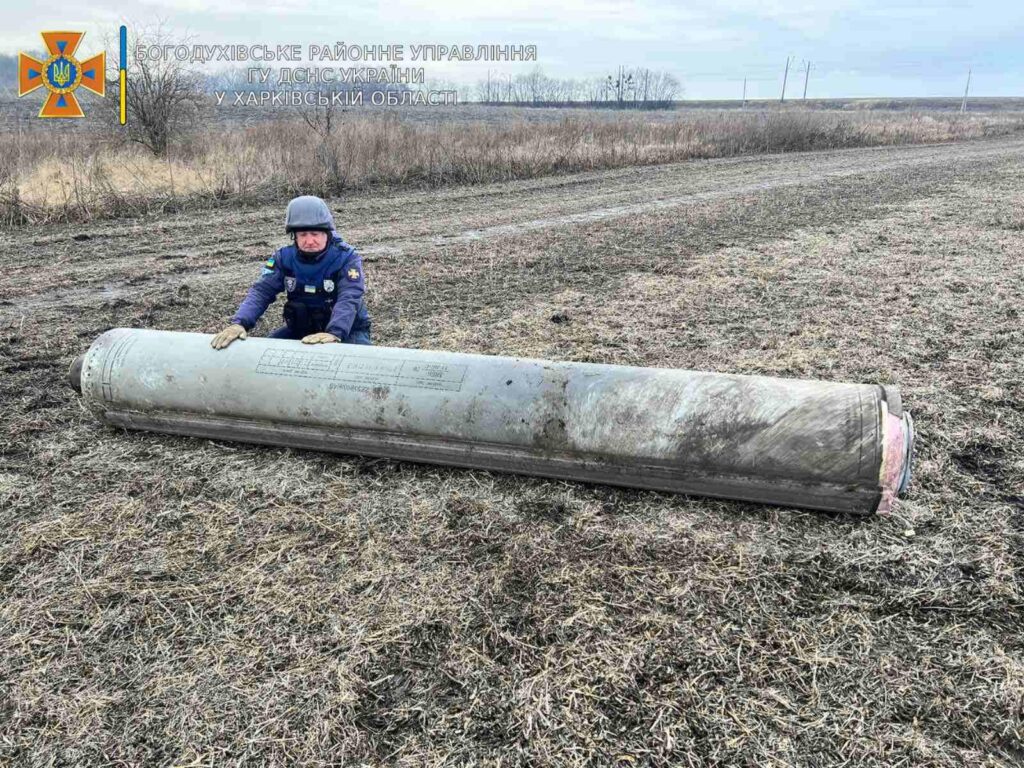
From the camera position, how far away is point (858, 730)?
6.62 ft

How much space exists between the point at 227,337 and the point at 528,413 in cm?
170

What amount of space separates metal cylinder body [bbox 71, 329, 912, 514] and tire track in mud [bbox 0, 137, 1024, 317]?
363cm

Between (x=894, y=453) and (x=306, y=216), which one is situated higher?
(x=306, y=216)

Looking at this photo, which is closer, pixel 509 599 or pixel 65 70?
pixel 509 599

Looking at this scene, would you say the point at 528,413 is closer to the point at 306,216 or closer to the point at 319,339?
the point at 319,339

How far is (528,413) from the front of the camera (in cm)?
309

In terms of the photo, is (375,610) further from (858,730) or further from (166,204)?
(166,204)

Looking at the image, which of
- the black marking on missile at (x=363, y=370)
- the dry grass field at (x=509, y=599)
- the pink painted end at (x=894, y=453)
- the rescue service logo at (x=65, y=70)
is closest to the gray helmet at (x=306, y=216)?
the black marking on missile at (x=363, y=370)

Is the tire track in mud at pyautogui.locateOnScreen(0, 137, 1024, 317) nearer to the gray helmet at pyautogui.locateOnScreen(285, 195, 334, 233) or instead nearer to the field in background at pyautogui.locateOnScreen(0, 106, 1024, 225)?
the field in background at pyautogui.locateOnScreen(0, 106, 1024, 225)

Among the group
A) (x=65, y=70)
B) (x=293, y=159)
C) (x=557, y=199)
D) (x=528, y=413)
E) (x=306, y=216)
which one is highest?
(x=65, y=70)

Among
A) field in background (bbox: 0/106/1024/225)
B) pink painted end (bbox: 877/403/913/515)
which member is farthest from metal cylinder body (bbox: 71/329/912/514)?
field in background (bbox: 0/106/1024/225)

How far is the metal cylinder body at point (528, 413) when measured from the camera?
2.81 m

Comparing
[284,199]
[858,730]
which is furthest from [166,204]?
[858,730]

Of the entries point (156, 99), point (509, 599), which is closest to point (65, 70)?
point (156, 99)
